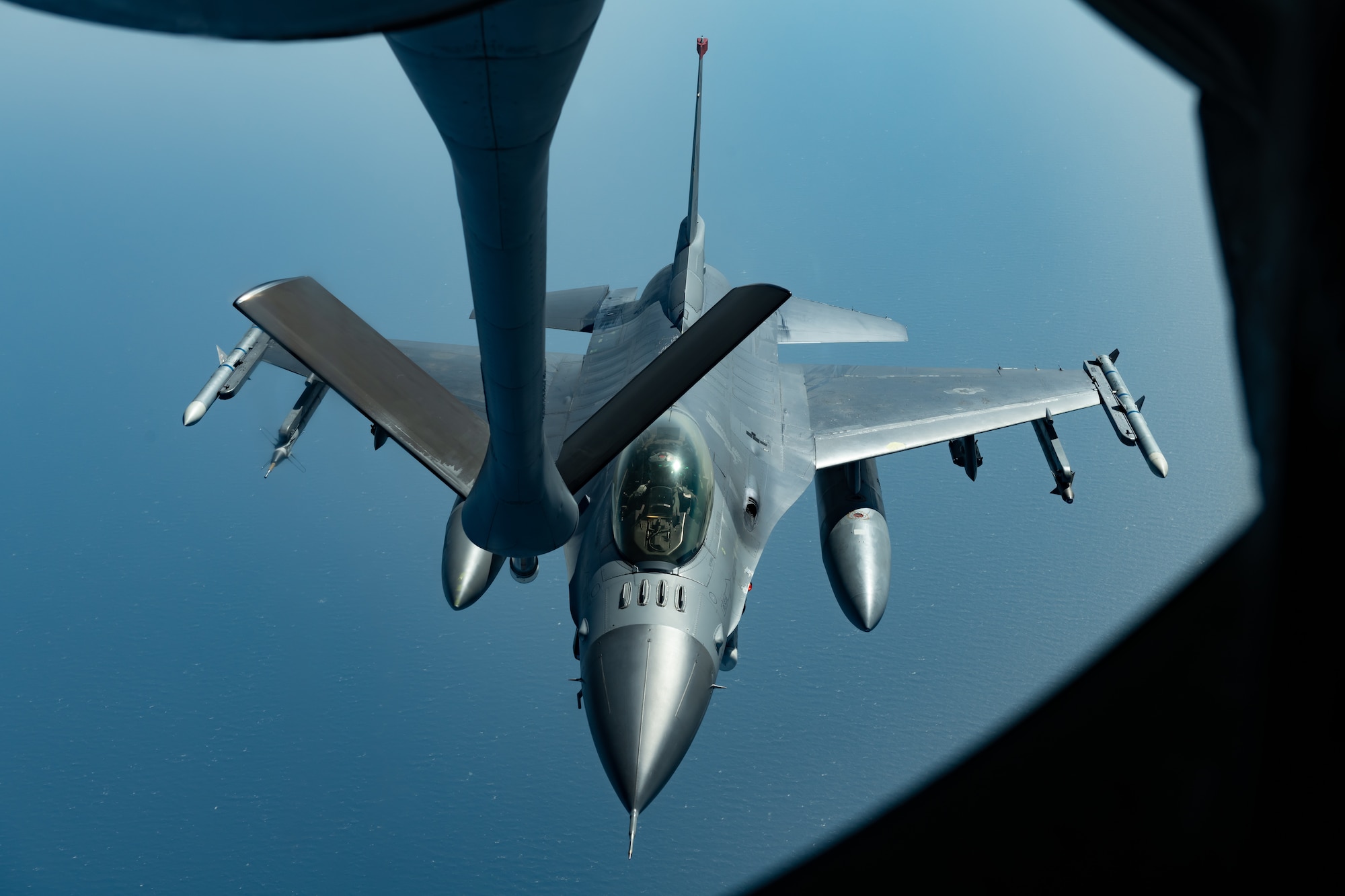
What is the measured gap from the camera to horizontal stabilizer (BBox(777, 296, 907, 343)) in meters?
14.4

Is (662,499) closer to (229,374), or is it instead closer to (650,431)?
(650,431)

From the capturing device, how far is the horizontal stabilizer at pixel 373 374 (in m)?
4.65

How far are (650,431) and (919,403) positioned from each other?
5339mm

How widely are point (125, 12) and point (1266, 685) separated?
1.76 meters

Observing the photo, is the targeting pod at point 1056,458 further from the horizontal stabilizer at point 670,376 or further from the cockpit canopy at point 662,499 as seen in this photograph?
the horizontal stabilizer at point 670,376

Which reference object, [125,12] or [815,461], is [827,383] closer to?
[815,461]

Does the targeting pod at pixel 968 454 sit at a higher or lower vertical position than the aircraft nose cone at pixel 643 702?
higher

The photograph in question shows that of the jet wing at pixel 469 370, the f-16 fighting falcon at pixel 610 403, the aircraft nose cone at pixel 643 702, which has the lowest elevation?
the aircraft nose cone at pixel 643 702

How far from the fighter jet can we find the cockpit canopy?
0.02 meters

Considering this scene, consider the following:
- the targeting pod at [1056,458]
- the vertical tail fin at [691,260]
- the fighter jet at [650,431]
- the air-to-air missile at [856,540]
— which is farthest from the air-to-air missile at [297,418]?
the targeting pod at [1056,458]

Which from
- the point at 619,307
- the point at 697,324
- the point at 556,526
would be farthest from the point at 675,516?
the point at 619,307

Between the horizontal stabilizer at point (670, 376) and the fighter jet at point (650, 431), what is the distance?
1 cm

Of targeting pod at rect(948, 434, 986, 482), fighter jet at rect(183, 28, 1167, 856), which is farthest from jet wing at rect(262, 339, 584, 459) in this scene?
targeting pod at rect(948, 434, 986, 482)

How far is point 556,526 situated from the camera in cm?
430
